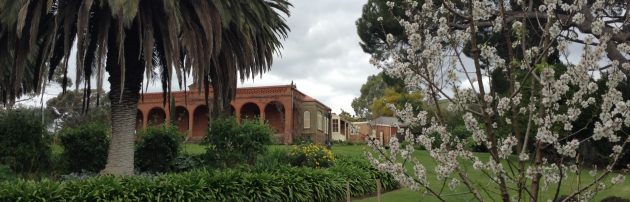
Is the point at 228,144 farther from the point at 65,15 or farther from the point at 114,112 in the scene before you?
the point at 65,15

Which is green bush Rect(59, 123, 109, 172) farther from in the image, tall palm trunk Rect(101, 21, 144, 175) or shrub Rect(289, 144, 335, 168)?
shrub Rect(289, 144, 335, 168)

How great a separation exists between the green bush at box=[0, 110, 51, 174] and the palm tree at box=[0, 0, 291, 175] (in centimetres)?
75

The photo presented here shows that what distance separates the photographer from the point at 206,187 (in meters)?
10.6

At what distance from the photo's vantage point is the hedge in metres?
9.04

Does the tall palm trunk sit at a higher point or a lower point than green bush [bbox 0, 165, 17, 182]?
higher

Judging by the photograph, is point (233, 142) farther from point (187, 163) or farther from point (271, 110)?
point (271, 110)

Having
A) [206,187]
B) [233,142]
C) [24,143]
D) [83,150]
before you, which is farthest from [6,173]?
[233,142]

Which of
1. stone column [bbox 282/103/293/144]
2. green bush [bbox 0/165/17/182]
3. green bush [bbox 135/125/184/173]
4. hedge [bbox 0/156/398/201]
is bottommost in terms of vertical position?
hedge [bbox 0/156/398/201]

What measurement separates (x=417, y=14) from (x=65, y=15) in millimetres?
9996

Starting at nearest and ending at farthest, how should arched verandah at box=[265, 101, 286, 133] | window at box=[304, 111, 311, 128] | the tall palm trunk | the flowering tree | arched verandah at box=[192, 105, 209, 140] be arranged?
1. the flowering tree
2. the tall palm trunk
3. arched verandah at box=[265, 101, 286, 133]
4. window at box=[304, 111, 311, 128]
5. arched verandah at box=[192, 105, 209, 140]

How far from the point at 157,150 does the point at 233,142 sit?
1931mm

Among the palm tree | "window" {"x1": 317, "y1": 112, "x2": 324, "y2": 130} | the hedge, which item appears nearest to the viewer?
the hedge

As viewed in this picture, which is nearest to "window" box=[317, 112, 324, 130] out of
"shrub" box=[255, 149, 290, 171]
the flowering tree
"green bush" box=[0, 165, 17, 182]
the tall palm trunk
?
"shrub" box=[255, 149, 290, 171]

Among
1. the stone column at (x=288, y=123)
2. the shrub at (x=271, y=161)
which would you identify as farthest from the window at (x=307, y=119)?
the shrub at (x=271, y=161)
